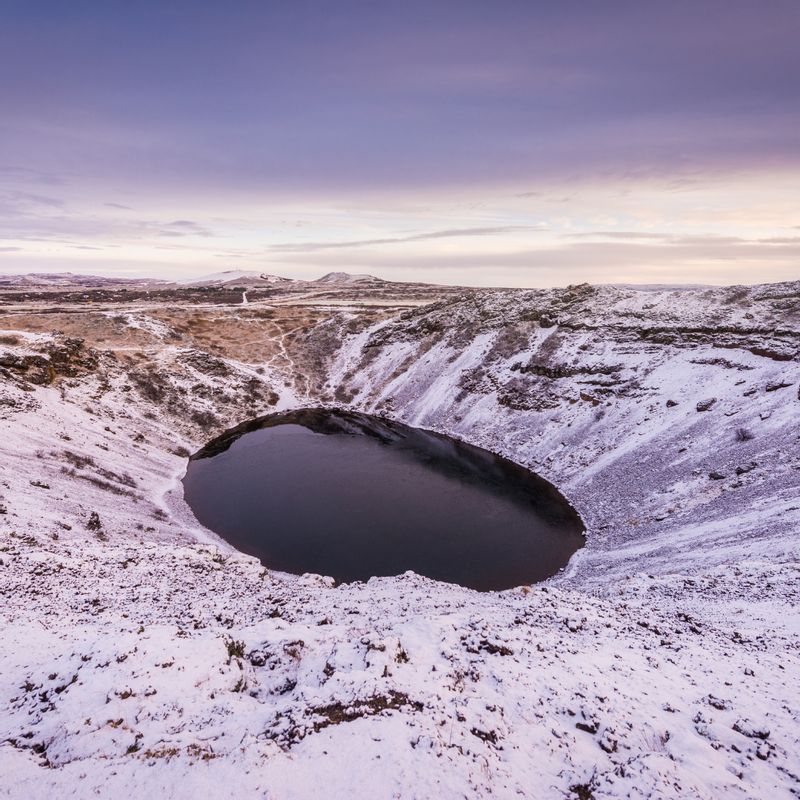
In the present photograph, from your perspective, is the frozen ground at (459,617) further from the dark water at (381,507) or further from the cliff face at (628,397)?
the dark water at (381,507)

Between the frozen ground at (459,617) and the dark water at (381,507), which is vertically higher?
the frozen ground at (459,617)

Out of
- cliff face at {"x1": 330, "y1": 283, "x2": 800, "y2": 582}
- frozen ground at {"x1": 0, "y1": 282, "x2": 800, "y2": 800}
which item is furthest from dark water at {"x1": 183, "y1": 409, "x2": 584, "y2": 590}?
cliff face at {"x1": 330, "y1": 283, "x2": 800, "y2": 582}

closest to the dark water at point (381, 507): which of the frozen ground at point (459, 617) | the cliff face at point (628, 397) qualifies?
the frozen ground at point (459, 617)

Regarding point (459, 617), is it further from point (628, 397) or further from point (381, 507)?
point (628, 397)

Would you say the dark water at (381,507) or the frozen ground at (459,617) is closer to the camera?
the frozen ground at (459,617)

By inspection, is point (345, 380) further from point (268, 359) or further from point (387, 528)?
point (387, 528)

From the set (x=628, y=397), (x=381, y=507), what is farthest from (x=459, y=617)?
(x=628, y=397)
